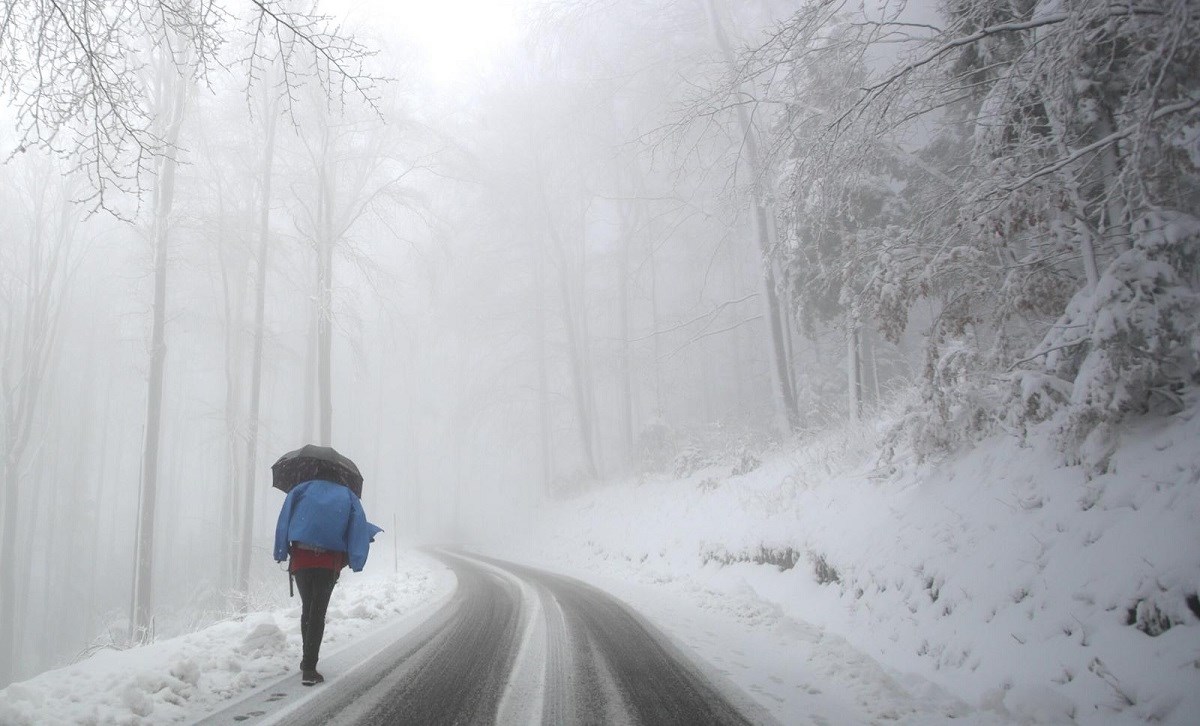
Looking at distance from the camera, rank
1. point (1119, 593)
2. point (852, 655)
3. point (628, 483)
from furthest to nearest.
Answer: point (628, 483)
point (852, 655)
point (1119, 593)

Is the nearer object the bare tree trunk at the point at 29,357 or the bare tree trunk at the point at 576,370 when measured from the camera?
the bare tree trunk at the point at 29,357

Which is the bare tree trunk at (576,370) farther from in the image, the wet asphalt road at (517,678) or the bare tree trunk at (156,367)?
the wet asphalt road at (517,678)

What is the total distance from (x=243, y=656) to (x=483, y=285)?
2239cm

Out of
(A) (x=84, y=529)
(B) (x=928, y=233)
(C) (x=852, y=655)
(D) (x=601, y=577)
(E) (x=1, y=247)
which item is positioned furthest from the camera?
(A) (x=84, y=529)

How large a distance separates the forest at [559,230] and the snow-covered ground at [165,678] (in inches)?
129

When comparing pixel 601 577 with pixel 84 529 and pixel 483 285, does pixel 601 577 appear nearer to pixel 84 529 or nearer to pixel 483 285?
pixel 483 285

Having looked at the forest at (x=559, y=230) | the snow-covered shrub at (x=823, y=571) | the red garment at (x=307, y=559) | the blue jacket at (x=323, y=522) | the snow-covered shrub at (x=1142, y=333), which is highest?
the forest at (x=559, y=230)

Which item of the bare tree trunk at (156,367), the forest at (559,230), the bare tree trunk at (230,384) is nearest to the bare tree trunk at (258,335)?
the forest at (559,230)

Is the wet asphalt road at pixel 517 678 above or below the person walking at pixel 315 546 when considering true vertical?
below

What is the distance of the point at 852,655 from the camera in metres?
5.00

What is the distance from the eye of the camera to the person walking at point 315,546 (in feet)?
13.9

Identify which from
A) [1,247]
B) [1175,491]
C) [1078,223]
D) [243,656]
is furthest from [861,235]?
[1,247]

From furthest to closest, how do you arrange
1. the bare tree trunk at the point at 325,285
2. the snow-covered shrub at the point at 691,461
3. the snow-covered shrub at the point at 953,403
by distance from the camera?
the snow-covered shrub at the point at 691,461, the bare tree trunk at the point at 325,285, the snow-covered shrub at the point at 953,403

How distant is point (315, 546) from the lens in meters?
4.29
